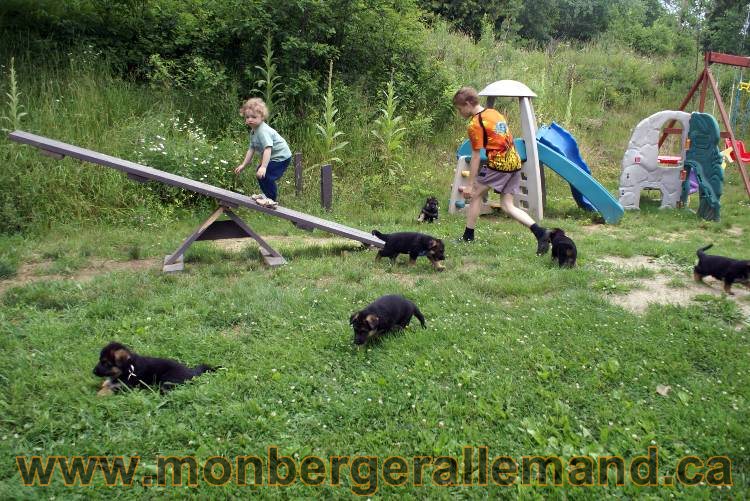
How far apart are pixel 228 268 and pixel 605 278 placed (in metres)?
4.45

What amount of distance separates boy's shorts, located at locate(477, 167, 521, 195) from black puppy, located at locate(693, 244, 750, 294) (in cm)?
255

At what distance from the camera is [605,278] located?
6.48m

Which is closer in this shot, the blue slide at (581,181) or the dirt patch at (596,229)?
the dirt patch at (596,229)

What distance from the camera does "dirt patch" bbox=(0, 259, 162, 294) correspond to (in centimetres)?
645

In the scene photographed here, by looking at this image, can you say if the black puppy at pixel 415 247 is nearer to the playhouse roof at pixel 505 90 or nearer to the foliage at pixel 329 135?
the playhouse roof at pixel 505 90

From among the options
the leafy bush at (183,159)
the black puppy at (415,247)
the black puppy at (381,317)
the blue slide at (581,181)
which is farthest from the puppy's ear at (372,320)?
the blue slide at (581,181)

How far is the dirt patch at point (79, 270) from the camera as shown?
6.45m

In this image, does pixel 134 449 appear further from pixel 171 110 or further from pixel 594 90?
pixel 594 90

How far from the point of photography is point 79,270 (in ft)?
22.7

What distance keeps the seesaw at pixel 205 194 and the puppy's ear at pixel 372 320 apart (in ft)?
8.95

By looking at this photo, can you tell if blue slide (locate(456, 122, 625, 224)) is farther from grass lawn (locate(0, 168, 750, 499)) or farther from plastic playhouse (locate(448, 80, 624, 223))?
grass lawn (locate(0, 168, 750, 499))

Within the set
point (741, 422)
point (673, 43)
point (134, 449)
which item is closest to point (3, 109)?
point (134, 449)

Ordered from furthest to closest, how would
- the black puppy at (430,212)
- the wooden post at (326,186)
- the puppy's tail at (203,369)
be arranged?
the wooden post at (326,186), the black puppy at (430,212), the puppy's tail at (203,369)

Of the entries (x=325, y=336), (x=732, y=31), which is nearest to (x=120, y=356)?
(x=325, y=336)
